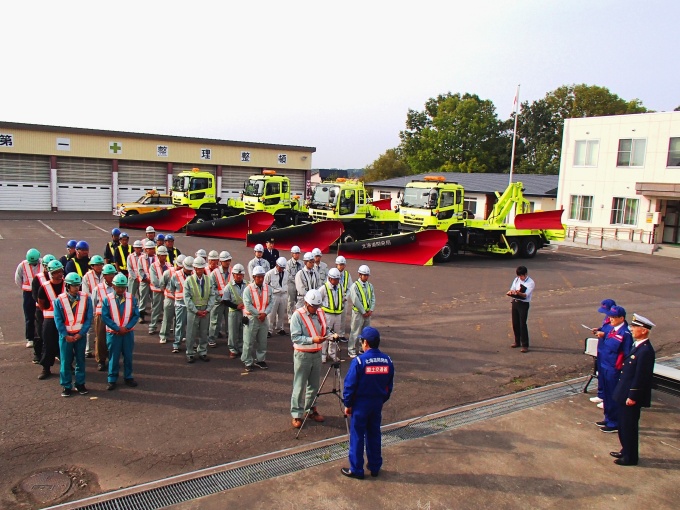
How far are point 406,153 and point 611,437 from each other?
59.0 m

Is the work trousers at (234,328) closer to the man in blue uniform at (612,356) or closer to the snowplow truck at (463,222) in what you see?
the man in blue uniform at (612,356)

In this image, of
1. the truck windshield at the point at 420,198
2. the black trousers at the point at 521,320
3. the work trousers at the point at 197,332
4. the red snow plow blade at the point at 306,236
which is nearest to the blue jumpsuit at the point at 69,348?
the work trousers at the point at 197,332

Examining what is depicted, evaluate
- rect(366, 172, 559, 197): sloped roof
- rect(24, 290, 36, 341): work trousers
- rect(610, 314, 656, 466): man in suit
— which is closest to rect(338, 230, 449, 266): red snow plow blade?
rect(24, 290, 36, 341): work trousers

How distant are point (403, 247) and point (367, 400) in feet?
47.1

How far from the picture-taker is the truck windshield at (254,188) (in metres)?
25.5

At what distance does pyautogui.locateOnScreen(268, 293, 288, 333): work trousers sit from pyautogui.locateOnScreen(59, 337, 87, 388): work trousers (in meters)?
3.65

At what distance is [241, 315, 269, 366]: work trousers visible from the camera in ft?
26.3

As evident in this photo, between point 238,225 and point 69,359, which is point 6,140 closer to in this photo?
point 238,225

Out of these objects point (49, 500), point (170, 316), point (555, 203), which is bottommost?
point (49, 500)

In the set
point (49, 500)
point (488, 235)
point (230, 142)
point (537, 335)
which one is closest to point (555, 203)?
point (488, 235)

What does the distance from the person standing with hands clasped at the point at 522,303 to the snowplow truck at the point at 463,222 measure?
973cm

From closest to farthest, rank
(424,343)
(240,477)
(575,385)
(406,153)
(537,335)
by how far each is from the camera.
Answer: (240,477) < (575,385) < (424,343) < (537,335) < (406,153)

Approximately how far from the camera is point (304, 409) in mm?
6508

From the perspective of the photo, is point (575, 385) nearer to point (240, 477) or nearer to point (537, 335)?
point (537, 335)
